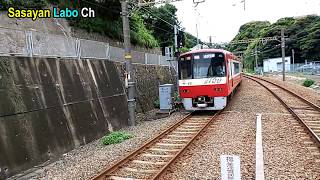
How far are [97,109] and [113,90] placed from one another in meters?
2.27

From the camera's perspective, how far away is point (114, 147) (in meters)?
10.4

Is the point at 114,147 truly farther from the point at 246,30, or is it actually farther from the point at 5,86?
the point at 246,30

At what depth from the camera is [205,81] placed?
15.9 m

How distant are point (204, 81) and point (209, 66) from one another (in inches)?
31.4

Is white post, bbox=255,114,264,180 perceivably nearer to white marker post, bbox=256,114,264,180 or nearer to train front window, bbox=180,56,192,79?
white marker post, bbox=256,114,264,180

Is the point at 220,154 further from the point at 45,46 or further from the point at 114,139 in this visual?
the point at 45,46

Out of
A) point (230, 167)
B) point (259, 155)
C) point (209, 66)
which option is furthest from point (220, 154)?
point (209, 66)

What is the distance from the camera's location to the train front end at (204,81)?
51.8 ft

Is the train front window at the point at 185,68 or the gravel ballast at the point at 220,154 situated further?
the train front window at the point at 185,68

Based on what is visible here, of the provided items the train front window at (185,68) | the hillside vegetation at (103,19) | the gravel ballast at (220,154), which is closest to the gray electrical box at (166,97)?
the train front window at (185,68)

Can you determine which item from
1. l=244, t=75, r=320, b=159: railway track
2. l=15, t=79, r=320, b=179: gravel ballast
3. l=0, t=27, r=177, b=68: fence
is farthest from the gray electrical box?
l=244, t=75, r=320, b=159: railway track

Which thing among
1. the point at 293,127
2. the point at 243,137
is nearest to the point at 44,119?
the point at 243,137

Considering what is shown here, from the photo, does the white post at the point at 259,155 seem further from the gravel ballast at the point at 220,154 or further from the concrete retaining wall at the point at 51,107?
Result: the concrete retaining wall at the point at 51,107

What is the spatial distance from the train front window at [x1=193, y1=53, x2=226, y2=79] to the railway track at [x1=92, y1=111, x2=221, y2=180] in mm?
3838
